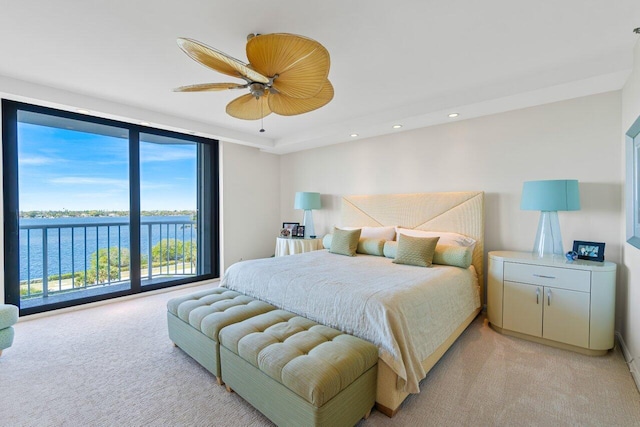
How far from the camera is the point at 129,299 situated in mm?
3893

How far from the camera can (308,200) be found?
4.76 metres

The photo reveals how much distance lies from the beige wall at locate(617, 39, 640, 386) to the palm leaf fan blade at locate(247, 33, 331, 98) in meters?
2.33

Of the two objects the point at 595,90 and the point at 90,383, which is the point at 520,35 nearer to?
the point at 595,90

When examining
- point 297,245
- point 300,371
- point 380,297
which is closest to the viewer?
point 300,371

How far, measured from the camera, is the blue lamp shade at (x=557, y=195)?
101 inches

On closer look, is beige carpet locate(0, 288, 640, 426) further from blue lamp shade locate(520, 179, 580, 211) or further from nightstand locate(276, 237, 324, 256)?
nightstand locate(276, 237, 324, 256)

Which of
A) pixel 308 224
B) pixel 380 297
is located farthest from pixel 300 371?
pixel 308 224

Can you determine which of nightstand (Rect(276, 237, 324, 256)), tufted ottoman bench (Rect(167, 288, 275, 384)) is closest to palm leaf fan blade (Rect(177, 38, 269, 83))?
tufted ottoman bench (Rect(167, 288, 275, 384))

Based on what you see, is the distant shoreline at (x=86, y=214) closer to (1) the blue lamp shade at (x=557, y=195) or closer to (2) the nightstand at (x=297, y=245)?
(2) the nightstand at (x=297, y=245)

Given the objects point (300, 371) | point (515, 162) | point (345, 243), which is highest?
point (515, 162)

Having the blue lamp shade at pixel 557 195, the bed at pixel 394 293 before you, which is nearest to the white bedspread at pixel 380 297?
the bed at pixel 394 293

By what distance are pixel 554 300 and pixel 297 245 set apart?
3195mm

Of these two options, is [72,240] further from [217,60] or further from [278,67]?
[278,67]

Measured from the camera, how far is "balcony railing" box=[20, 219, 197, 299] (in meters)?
3.57
